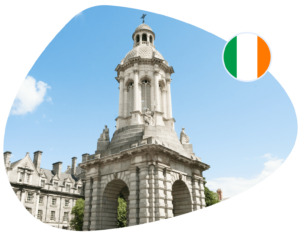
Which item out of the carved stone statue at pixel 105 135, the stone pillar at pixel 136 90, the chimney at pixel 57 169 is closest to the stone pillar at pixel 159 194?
the carved stone statue at pixel 105 135

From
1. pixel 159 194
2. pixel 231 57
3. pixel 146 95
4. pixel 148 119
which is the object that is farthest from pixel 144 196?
pixel 231 57

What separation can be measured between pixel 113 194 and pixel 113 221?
2474 millimetres

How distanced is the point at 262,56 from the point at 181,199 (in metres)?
18.2

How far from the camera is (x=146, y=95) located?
2947 centimetres

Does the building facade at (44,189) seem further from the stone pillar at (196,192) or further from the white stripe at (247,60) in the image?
the white stripe at (247,60)

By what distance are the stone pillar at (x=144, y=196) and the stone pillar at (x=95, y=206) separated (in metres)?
5.08

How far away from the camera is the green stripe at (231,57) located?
10.3 metres

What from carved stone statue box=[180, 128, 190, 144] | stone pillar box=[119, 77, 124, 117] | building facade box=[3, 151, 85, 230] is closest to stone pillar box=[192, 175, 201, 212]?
carved stone statue box=[180, 128, 190, 144]

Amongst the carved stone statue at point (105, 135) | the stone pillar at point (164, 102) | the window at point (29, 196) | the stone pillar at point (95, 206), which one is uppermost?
the stone pillar at point (164, 102)

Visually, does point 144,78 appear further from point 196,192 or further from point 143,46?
point 196,192

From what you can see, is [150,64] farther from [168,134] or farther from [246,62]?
[246,62]

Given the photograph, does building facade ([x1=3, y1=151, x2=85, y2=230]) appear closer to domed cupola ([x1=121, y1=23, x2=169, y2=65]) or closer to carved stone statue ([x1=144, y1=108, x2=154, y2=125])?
domed cupola ([x1=121, y1=23, x2=169, y2=65])

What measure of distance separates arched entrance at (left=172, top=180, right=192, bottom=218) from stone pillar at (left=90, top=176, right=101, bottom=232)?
728cm

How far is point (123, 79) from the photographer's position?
1208 inches
